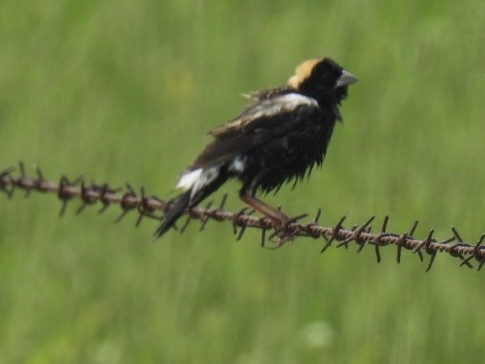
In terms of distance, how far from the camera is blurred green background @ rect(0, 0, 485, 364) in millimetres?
7938

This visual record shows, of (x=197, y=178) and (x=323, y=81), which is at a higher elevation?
(x=323, y=81)

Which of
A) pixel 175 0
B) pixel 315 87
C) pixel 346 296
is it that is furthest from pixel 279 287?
pixel 175 0

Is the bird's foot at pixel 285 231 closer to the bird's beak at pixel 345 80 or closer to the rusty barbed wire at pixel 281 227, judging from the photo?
the rusty barbed wire at pixel 281 227

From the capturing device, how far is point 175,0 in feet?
39.9

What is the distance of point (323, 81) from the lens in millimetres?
7020

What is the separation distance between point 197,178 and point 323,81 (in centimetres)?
73

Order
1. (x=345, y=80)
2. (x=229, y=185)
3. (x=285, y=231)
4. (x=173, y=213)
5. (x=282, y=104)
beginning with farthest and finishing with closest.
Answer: (x=229, y=185) < (x=345, y=80) < (x=282, y=104) < (x=173, y=213) < (x=285, y=231)

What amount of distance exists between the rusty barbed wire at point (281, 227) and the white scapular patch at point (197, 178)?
0.45 ft

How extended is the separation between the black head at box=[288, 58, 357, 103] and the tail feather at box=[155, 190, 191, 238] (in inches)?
31.4

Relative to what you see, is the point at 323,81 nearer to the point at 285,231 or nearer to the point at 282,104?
the point at 282,104

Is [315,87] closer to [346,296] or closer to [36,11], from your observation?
[346,296]

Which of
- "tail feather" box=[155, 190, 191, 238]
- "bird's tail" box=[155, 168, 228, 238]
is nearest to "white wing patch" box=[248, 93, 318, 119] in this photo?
"bird's tail" box=[155, 168, 228, 238]

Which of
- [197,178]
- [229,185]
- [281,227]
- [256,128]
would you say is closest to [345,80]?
[256,128]

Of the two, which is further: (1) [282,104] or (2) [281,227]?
(1) [282,104]
